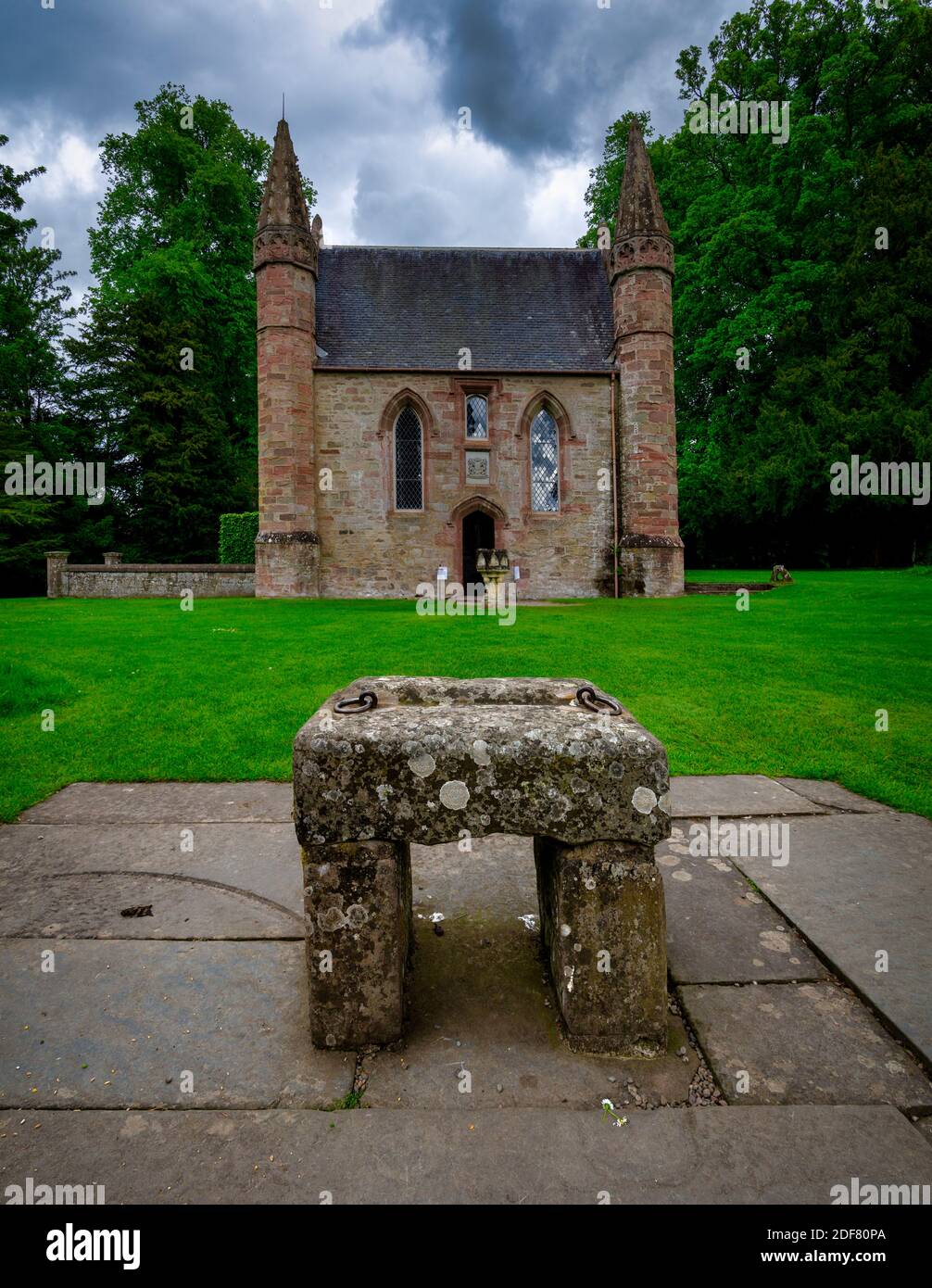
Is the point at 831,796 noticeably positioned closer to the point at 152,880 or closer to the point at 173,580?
the point at 152,880

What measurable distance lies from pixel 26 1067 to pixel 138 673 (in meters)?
7.10

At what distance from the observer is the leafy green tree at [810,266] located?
2688cm

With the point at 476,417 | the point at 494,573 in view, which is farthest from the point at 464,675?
the point at 476,417

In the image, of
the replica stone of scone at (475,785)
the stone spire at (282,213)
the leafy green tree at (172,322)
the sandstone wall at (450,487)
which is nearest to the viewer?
the replica stone of scone at (475,785)

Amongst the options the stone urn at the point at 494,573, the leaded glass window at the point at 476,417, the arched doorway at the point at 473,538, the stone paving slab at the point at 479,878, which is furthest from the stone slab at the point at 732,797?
the leaded glass window at the point at 476,417

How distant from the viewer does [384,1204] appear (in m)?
1.57

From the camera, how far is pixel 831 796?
457 centimetres

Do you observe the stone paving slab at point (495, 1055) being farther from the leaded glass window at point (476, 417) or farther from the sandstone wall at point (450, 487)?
the leaded glass window at point (476, 417)

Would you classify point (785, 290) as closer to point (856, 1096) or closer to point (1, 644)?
point (1, 644)

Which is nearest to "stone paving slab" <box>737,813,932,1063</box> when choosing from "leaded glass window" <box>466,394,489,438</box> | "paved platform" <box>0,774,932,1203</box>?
"paved platform" <box>0,774,932,1203</box>

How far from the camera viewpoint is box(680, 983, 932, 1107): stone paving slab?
76.9 inches

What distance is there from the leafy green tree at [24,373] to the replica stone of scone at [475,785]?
2932cm

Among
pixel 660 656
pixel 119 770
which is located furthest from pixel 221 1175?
pixel 660 656

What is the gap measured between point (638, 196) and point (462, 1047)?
2534 centimetres
